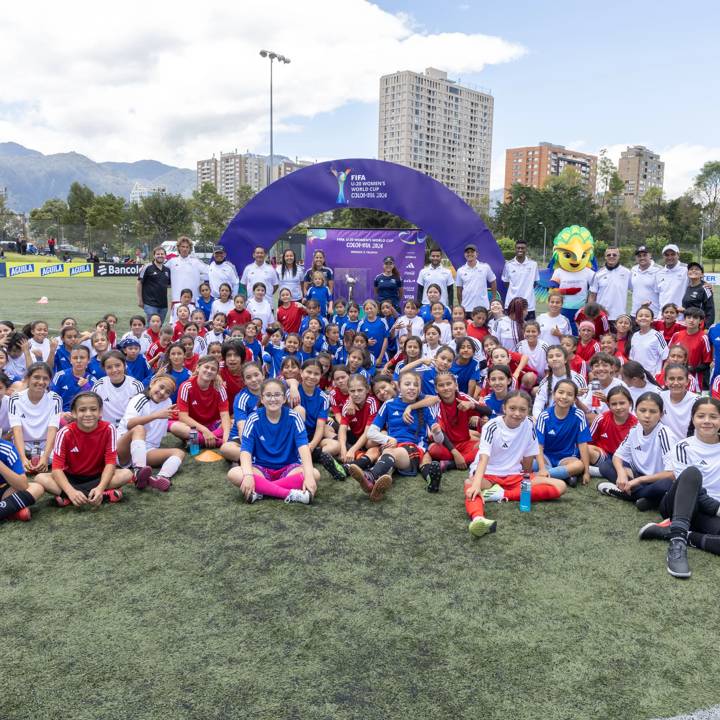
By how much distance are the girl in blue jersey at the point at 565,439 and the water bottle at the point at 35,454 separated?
14.2 ft

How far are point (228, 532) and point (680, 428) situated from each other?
380cm

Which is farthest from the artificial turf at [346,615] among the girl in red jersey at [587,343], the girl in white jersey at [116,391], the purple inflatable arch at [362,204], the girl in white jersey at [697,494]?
the purple inflatable arch at [362,204]

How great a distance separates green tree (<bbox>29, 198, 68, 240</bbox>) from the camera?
38781 mm

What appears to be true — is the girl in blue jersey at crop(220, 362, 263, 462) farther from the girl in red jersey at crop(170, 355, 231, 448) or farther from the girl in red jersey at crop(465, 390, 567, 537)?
the girl in red jersey at crop(465, 390, 567, 537)

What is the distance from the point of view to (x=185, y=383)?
6.04 meters

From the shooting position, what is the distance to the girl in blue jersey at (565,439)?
5.21 m

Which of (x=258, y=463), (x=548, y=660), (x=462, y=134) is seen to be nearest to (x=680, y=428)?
(x=548, y=660)

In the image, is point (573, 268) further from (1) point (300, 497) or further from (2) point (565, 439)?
(1) point (300, 497)

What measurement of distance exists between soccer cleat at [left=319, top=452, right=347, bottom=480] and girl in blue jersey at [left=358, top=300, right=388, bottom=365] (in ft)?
11.9

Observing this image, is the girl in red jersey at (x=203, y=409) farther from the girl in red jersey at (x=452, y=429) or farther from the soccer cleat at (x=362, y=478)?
the girl in red jersey at (x=452, y=429)

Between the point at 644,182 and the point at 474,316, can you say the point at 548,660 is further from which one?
the point at 644,182

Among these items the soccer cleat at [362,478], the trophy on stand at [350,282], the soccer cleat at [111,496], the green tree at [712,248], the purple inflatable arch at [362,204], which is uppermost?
the green tree at [712,248]

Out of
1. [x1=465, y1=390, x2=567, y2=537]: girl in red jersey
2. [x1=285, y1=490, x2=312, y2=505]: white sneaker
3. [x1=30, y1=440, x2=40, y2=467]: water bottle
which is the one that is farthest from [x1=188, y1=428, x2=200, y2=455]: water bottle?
[x1=465, y1=390, x2=567, y2=537]: girl in red jersey

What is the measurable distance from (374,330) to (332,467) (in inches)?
152
